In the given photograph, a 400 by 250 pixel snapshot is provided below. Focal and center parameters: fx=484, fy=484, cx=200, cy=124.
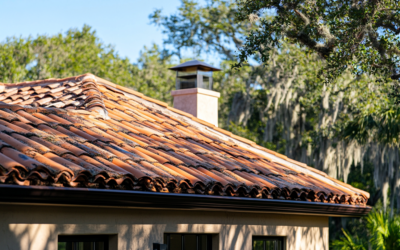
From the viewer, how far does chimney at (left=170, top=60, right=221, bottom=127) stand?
10.6 metres

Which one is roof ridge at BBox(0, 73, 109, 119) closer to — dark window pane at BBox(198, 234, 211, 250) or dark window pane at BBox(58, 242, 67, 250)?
dark window pane at BBox(198, 234, 211, 250)

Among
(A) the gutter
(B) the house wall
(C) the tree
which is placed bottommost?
(B) the house wall

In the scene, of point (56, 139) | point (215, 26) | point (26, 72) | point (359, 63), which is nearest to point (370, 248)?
point (359, 63)

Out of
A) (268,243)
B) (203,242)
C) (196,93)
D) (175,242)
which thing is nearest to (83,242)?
(175,242)

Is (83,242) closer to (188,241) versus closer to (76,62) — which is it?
(188,241)

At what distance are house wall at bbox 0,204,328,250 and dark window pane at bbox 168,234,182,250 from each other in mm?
167

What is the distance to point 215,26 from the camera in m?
25.0

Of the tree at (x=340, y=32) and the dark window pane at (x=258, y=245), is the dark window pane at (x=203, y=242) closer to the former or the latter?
the dark window pane at (x=258, y=245)

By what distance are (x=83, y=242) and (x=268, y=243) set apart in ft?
10.2

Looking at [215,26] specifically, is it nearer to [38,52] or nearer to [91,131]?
[38,52]

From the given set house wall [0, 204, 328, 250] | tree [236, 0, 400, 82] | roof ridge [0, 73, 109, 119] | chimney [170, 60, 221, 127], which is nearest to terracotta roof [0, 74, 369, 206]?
roof ridge [0, 73, 109, 119]

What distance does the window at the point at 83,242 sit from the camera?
4.89 meters

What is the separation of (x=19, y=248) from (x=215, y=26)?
71.6ft

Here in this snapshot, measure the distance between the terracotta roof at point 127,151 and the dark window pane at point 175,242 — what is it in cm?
87
